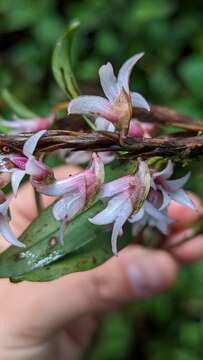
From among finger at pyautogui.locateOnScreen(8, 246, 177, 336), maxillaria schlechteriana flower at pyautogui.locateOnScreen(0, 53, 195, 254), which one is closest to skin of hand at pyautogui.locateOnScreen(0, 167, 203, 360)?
finger at pyautogui.locateOnScreen(8, 246, 177, 336)

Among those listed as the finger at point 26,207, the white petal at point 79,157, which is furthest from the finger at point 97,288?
the white petal at point 79,157

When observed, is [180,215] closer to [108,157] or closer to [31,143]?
[108,157]

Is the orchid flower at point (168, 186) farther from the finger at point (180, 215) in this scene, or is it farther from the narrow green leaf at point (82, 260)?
the finger at point (180, 215)

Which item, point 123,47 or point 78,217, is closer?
point 78,217

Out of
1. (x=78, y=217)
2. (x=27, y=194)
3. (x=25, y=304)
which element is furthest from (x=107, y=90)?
(x=27, y=194)

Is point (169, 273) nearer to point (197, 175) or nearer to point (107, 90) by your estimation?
point (197, 175)

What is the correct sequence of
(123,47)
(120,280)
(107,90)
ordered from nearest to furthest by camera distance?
(107,90) < (120,280) < (123,47)

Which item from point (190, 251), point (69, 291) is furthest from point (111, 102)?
point (190, 251)
